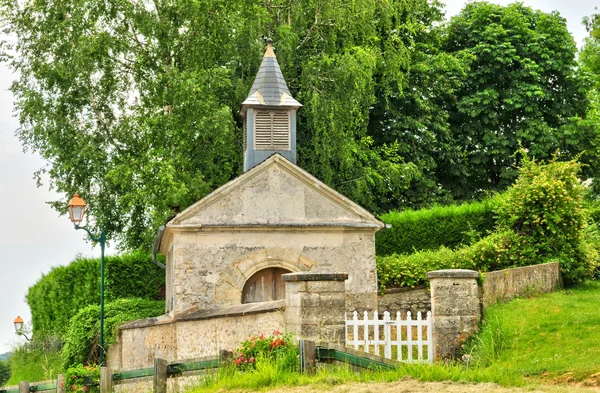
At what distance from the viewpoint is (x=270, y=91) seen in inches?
995

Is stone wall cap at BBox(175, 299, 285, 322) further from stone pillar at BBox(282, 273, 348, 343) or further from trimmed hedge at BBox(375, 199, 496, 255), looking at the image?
trimmed hedge at BBox(375, 199, 496, 255)

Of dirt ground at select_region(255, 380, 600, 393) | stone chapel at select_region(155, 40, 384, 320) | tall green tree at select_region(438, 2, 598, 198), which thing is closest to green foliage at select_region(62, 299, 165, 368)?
stone chapel at select_region(155, 40, 384, 320)

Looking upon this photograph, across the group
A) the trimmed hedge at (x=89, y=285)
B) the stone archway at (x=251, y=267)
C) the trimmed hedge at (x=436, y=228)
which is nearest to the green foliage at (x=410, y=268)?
the stone archway at (x=251, y=267)

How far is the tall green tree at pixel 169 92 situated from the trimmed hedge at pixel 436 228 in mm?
3310

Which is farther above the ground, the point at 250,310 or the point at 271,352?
the point at 250,310

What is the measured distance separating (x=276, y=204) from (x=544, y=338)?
780cm

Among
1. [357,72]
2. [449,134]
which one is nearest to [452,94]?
[449,134]

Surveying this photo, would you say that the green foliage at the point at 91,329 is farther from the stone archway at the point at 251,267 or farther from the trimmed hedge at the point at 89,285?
the stone archway at the point at 251,267

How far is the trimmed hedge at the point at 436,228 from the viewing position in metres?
27.7

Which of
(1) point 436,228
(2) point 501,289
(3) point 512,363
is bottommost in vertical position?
(3) point 512,363

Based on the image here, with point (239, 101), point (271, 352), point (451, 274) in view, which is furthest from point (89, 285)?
point (271, 352)

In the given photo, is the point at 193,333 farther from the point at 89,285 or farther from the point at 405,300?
the point at 89,285

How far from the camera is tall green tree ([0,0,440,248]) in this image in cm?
2864

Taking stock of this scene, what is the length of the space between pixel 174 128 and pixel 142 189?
203 cm
